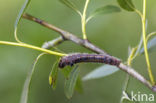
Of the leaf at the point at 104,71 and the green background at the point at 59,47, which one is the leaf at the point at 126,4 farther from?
the green background at the point at 59,47

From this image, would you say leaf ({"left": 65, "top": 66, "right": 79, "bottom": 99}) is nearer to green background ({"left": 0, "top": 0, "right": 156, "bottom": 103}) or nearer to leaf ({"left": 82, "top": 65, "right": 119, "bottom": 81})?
leaf ({"left": 82, "top": 65, "right": 119, "bottom": 81})

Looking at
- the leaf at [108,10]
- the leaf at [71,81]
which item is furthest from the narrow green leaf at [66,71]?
the leaf at [108,10]

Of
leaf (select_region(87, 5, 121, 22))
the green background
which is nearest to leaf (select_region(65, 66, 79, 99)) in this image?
leaf (select_region(87, 5, 121, 22))

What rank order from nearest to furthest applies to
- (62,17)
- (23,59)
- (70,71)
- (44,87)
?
(70,71)
(23,59)
(44,87)
(62,17)

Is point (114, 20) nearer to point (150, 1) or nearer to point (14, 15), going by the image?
point (150, 1)

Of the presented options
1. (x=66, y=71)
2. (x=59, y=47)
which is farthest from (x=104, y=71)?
(x=59, y=47)

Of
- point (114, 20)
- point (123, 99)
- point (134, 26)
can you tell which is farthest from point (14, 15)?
point (123, 99)
